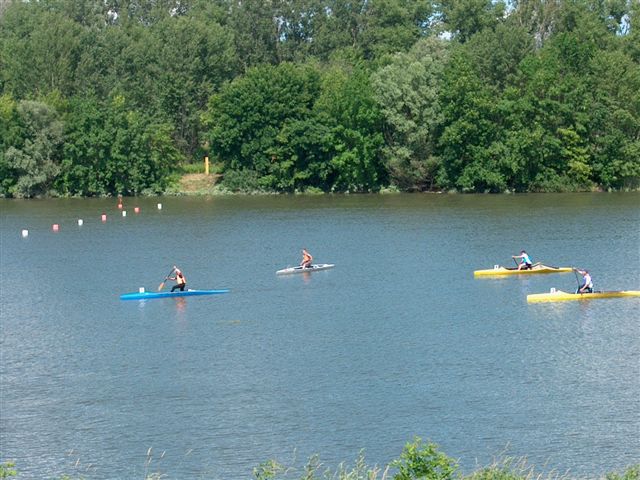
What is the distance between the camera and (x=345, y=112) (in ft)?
289

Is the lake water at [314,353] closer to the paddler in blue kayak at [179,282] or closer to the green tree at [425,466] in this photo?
the paddler in blue kayak at [179,282]

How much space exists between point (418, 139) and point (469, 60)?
762cm

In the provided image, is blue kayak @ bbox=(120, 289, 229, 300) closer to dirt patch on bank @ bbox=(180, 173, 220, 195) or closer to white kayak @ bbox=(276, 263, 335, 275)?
white kayak @ bbox=(276, 263, 335, 275)

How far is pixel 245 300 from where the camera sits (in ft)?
144

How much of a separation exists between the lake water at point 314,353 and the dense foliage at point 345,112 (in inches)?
910

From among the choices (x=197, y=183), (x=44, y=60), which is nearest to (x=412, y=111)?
(x=197, y=183)

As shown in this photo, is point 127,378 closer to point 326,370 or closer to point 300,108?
point 326,370

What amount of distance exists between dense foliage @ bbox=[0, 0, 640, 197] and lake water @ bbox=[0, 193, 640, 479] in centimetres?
2311

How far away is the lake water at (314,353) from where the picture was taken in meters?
26.4

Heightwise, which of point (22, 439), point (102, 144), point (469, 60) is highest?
point (469, 60)

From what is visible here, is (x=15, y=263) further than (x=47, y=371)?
Yes

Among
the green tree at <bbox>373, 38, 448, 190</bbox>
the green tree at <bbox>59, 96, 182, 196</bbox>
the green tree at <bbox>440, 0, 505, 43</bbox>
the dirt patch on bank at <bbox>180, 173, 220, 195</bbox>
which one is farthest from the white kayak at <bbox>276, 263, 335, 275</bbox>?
the green tree at <bbox>440, 0, 505, 43</bbox>

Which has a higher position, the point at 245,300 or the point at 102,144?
the point at 102,144

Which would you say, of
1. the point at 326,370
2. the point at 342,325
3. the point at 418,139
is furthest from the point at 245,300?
the point at 418,139
